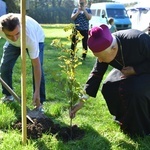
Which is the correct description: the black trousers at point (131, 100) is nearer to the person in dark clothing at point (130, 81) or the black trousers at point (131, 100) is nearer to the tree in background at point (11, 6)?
the person in dark clothing at point (130, 81)

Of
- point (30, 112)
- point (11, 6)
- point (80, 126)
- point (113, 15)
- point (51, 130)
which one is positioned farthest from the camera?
point (11, 6)

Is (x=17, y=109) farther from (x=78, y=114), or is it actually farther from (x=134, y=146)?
(x=134, y=146)

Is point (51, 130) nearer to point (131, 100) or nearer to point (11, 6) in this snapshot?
point (131, 100)

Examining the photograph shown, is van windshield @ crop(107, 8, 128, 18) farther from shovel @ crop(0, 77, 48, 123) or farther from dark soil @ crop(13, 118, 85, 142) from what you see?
dark soil @ crop(13, 118, 85, 142)

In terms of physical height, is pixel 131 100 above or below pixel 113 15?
above

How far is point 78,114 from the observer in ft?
13.3

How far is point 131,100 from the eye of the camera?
3.19 metres

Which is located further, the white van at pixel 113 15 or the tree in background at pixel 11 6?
the tree in background at pixel 11 6

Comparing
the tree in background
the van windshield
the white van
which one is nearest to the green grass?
the white van

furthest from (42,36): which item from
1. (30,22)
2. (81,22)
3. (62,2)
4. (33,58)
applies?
(62,2)

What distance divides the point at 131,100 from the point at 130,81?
0.68 ft

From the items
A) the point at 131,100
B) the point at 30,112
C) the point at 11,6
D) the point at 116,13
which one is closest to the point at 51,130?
the point at 30,112

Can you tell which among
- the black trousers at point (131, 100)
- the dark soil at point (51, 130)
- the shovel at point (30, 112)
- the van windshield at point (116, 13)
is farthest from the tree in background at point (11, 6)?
the black trousers at point (131, 100)

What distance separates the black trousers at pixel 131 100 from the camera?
10.5 ft
